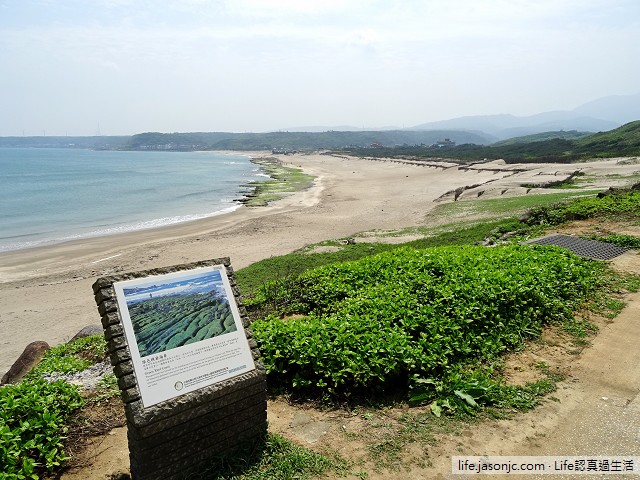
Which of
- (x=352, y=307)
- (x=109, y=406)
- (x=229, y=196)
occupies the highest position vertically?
(x=352, y=307)

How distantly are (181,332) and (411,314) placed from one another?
4081 mm

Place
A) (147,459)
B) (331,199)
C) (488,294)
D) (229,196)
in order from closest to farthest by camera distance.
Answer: (147,459), (488,294), (331,199), (229,196)

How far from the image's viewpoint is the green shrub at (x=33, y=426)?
181 inches

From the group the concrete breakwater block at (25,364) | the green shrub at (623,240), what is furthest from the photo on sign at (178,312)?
the green shrub at (623,240)

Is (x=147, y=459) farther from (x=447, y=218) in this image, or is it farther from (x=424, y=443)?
(x=447, y=218)

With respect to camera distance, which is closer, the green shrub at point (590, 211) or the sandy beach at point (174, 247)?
the green shrub at point (590, 211)

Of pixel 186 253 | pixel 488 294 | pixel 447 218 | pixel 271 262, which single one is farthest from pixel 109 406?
pixel 447 218

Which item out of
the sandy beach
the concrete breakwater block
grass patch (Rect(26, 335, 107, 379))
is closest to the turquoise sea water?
the sandy beach

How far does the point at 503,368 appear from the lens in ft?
21.8

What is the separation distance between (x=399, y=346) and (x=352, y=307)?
1696 millimetres

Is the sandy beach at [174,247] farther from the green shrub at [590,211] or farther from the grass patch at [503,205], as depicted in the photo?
the green shrub at [590,211]

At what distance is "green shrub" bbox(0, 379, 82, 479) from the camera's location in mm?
4605

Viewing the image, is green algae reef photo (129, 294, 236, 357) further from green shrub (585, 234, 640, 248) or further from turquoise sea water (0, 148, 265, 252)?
turquoise sea water (0, 148, 265, 252)

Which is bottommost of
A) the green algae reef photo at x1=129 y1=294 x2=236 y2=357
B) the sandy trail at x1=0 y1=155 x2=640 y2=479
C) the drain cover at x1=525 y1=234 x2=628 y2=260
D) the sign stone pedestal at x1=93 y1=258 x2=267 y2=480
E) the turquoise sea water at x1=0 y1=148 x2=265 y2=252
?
the turquoise sea water at x1=0 y1=148 x2=265 y2=252
